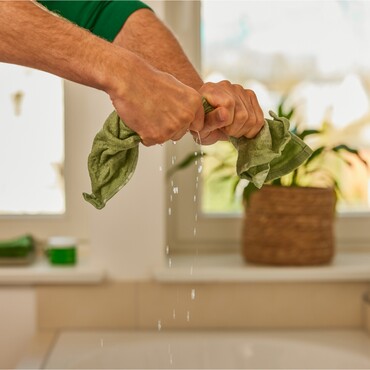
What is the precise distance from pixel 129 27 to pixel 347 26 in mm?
897

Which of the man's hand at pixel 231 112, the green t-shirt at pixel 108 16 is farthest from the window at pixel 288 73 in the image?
the man's hand at pixel 231 112

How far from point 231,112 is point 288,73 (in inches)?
50.2

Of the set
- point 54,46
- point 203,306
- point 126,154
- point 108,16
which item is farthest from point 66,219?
point 54,46

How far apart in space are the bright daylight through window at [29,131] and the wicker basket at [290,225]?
21.0 inches

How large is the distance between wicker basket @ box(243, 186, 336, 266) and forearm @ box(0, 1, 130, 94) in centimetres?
104

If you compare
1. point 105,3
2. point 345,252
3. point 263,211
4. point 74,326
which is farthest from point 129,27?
point 345,252

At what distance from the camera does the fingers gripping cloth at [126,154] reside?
41.7 inches

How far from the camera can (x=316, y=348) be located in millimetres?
1899

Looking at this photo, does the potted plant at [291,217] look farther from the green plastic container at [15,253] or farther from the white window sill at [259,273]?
the green plastic container at [15,253]

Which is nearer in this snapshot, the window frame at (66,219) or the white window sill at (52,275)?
the white window sill at (52,275)

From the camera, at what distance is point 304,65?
7.52ft

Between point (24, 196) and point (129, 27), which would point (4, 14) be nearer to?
point (129, 27)

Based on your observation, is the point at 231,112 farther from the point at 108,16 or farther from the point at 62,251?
the point at 62,251

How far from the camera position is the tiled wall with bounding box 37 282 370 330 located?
2.04 meters
